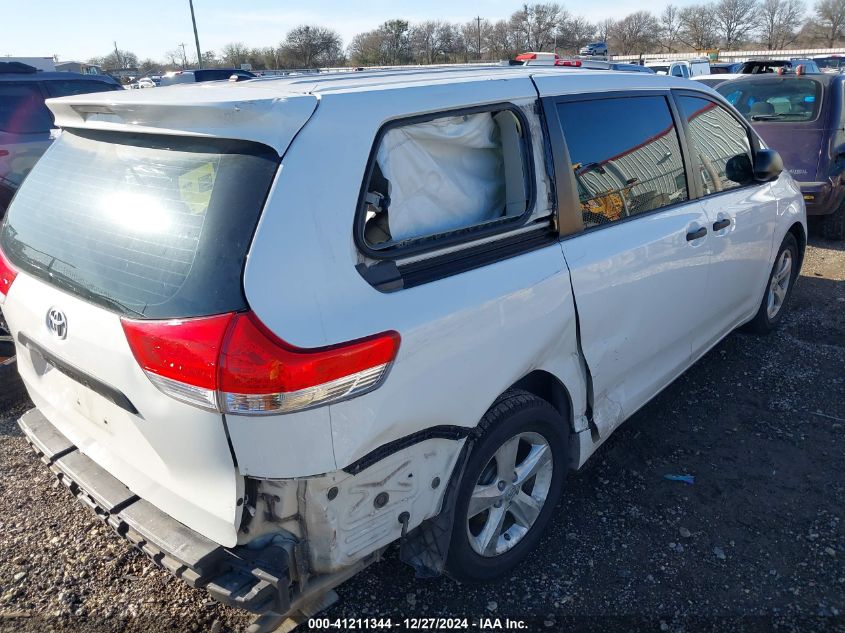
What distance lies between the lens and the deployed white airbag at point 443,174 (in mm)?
2088

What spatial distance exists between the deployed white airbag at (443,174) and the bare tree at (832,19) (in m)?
77.4

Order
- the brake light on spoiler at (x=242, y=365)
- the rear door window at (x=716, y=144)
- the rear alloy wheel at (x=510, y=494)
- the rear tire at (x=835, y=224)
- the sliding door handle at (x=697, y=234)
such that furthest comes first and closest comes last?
the rear tire at (x=835, y=224), the rear door window at (x=716, y=144), the sliding door handle at (x=697, y=234), the rear alloy wheel at (x=510, y=494), the brake light on spoiler at (x=242, y=365)

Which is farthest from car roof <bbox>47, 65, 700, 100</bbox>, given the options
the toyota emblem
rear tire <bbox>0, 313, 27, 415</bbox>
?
rear tire <bbox>0, 313, 27, 415</bbox>

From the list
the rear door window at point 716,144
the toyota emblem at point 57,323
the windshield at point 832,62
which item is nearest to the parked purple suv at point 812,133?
the rear door window at point 716,144

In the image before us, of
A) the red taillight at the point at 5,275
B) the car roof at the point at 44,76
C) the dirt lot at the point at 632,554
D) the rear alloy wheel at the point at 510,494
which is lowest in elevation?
the dirt lot at the point at 632,554

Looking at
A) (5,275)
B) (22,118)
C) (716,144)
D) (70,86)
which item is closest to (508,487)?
(5,275)

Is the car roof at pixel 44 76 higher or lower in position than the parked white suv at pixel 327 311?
higher

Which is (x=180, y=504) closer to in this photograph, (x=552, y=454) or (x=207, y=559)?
(x=207, y=559)

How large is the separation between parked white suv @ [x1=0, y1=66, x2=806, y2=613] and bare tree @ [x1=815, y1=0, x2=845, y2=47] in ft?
254

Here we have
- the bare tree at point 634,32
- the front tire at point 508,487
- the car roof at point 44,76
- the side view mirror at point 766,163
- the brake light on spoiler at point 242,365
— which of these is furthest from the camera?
the bare tree at point 634,32

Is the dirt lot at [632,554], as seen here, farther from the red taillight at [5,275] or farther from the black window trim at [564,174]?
the black window trim at [564,174]

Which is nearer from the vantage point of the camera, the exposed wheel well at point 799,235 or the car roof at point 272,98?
the car roof at point 272,98

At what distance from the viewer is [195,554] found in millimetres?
1857

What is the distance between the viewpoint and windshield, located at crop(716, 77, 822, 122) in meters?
7.74
